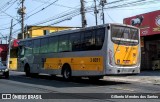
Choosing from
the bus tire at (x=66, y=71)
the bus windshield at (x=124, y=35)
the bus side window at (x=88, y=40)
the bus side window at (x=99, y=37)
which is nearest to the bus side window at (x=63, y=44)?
the bus tire at (x=66, y=71)

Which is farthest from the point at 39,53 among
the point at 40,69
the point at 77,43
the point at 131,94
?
the point at 131,94

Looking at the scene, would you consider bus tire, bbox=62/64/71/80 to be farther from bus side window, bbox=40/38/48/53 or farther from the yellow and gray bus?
bus side window, bbox=40/38/48/53

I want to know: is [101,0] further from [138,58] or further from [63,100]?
[63,100]

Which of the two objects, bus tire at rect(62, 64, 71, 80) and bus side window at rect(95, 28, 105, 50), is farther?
bus tire at rect(62, 64, 71, 80)

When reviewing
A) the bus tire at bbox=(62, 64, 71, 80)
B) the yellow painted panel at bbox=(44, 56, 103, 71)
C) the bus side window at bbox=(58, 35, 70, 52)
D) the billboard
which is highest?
the billboard

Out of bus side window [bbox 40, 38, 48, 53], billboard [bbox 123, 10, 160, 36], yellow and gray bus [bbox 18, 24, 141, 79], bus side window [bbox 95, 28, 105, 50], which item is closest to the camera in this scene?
yellow and gray bus [bbox 18, 24, 141, 79]

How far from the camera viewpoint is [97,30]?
20.9 metres

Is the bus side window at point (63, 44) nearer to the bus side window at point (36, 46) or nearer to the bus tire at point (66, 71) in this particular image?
the bus tire at point (66, 71)

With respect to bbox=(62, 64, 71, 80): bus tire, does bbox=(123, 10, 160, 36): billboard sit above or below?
above

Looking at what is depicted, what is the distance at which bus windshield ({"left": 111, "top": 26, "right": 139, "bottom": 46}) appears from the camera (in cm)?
2059

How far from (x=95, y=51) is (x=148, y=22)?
1227cm

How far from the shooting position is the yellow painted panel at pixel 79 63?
68.0 feet

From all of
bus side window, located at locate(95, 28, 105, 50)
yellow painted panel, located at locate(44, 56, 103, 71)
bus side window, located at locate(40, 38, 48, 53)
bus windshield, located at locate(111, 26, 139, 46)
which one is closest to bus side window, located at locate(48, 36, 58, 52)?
bus side window, located at locate(40, 38, 48, 53)

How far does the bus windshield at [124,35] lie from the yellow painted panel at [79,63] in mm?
1488
